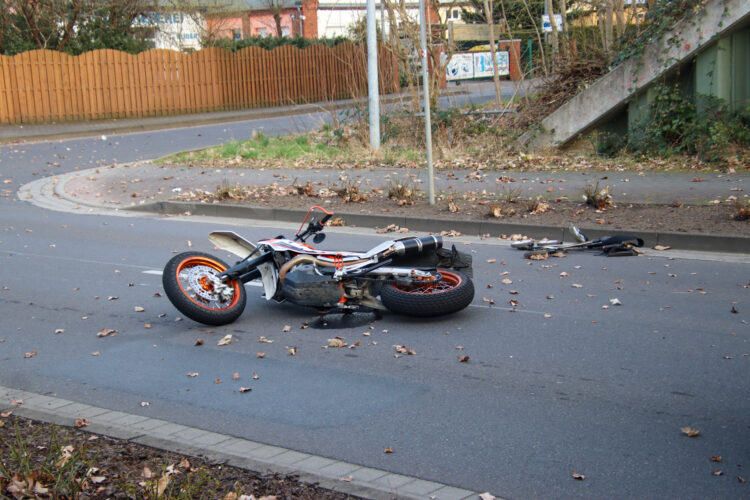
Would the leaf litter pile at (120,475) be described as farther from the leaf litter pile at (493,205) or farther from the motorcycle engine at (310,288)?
the leaf litter pile at (493,205)

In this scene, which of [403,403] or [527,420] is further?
[403,403]

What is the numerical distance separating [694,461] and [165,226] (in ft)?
32.7

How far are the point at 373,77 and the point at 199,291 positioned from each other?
1172cm

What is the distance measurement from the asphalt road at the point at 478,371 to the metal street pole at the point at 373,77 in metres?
9.10

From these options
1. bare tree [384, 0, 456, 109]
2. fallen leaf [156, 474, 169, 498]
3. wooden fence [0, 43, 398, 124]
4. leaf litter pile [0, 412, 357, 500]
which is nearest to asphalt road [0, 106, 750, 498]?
leaf litter pile [0, 412, 357, 500]

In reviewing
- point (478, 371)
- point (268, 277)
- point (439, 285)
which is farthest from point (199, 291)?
point (478, 371)

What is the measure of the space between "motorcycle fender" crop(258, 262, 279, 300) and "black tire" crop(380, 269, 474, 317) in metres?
1.00

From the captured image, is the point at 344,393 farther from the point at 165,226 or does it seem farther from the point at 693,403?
the point at 165,226

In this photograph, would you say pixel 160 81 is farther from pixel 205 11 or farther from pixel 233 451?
pixel 233 451

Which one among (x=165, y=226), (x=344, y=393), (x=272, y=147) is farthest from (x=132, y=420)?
(x=272, y=147)

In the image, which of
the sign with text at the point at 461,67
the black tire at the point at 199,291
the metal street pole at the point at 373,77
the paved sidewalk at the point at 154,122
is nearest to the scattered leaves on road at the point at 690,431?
the black tire at the point at 199,291

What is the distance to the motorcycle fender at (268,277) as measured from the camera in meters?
7.33

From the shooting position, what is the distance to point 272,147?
21.0 metres

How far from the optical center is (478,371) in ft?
19.5
